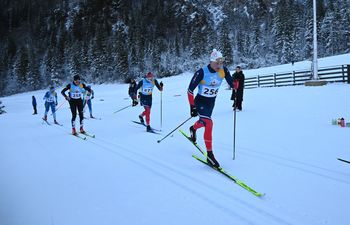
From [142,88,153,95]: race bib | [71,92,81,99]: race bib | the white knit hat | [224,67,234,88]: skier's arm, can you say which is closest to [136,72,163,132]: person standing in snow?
[142,88,153,95]: race bib

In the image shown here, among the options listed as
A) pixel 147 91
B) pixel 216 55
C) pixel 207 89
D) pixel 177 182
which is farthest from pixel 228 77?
pixel 147 91

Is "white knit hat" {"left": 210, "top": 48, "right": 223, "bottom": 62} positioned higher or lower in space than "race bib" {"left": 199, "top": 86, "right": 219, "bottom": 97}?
higher

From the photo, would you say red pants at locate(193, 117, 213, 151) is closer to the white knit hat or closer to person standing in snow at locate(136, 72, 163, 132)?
the white knit hat

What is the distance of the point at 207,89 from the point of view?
213 inches

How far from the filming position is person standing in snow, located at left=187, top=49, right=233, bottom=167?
512 cm

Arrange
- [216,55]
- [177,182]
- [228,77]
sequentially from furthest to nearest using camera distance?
[228,77] → [216,55] → [177,182]

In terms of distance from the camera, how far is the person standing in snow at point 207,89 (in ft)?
16.8

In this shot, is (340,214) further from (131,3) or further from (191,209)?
(131,3)

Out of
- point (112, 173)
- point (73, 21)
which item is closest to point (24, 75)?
point (73, 21)

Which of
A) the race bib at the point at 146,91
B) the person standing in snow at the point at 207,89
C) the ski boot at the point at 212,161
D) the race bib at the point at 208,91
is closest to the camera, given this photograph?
the ski boot at the point at 212,161

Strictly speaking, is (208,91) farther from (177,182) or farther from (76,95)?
(76,95)

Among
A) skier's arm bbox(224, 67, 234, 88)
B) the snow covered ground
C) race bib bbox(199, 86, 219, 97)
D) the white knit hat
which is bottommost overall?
the snow covered ground

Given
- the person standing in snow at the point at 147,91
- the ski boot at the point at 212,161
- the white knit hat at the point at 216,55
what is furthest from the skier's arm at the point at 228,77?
the person standing in snow at the point at 147,91

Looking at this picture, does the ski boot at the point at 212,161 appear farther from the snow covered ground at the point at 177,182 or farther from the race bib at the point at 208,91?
the race bib at the point at 208,91
